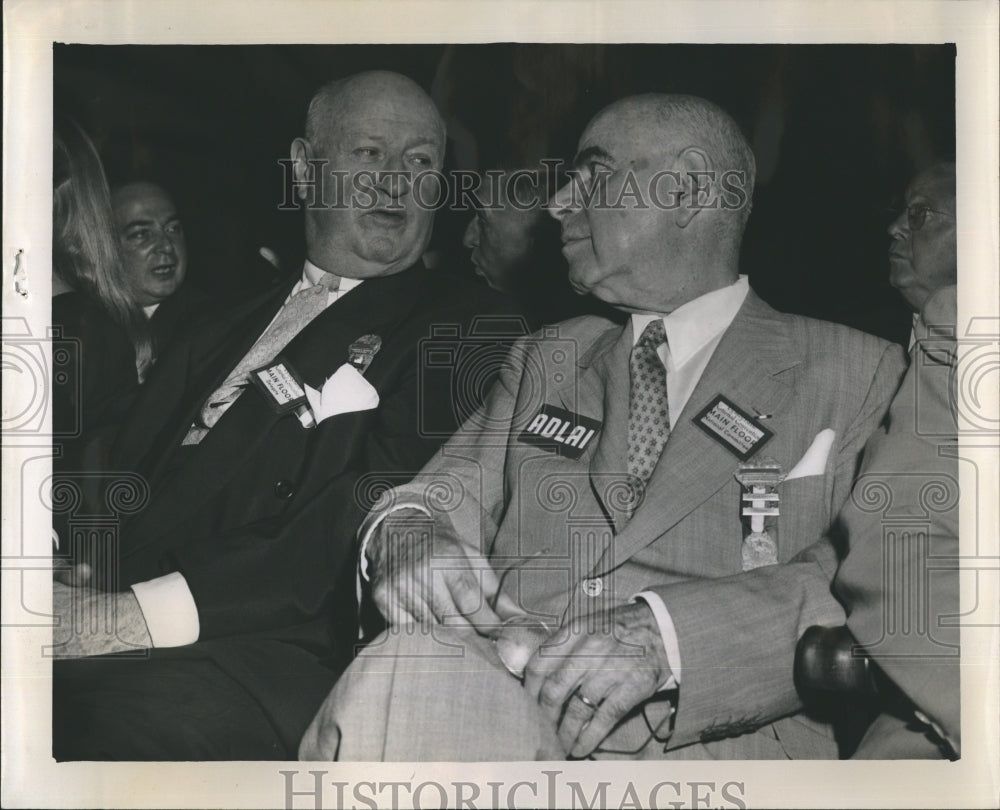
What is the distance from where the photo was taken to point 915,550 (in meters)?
4.41

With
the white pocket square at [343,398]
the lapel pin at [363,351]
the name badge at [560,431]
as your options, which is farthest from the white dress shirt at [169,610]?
the name badge at [560,431]

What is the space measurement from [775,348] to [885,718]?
1205 millimetres

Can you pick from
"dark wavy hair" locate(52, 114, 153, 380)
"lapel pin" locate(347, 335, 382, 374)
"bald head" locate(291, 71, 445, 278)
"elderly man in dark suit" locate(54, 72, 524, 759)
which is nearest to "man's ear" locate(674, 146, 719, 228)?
"elderly man in dark suit" locate(54, 72, 524, 759)

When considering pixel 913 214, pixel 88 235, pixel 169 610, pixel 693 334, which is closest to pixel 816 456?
pixel 693 334

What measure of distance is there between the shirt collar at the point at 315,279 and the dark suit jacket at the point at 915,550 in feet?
5.72

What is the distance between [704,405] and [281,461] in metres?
1.36

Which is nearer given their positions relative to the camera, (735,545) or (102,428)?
(735,545)

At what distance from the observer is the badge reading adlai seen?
14.1 ft

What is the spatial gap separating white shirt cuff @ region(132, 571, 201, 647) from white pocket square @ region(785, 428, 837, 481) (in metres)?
1.94

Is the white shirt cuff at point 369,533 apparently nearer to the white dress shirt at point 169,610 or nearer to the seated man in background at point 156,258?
the white dress shirt at point 169,610

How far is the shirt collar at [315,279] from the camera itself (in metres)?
4.59

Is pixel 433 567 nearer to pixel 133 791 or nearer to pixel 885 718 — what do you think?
pixel 133 791

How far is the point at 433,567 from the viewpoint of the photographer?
4.36 m

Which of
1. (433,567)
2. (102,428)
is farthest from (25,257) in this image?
→ (433,567)
